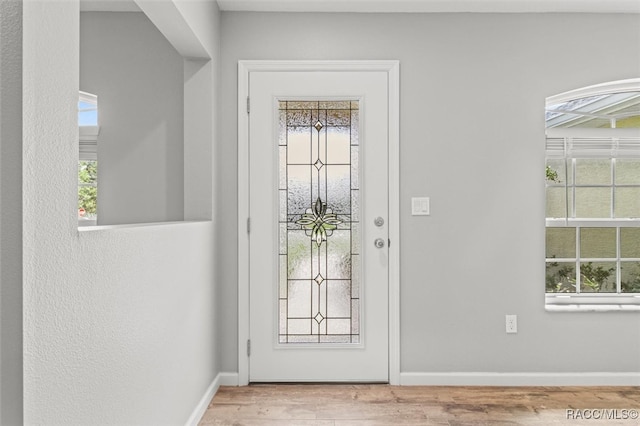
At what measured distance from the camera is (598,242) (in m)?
3.23

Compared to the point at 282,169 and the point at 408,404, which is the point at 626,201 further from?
the point at 282,169

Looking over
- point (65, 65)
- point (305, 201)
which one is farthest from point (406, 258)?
point (65, 65)

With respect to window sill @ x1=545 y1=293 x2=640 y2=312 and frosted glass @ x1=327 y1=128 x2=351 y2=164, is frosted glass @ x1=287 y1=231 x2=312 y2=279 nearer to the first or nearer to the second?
frosted glass @ x1=327 y1=128 x2=351 y2=164

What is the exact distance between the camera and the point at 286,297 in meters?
2.98

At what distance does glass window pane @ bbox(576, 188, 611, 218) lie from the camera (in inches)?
127

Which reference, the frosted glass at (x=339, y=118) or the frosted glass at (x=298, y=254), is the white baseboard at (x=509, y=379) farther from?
the frosted glass at (x=339, y=118)

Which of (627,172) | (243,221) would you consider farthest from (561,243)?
(243,221)

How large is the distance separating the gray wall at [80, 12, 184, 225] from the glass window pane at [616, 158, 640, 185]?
3.04 metres

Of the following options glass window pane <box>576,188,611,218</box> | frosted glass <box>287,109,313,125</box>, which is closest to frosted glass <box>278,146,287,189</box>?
frosted glass <box>287,109,313,125</box>

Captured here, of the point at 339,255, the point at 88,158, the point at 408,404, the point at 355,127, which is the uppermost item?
the point at 355,127

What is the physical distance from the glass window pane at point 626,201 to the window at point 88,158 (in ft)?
11.9

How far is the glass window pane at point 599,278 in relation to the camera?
3244 millimetres

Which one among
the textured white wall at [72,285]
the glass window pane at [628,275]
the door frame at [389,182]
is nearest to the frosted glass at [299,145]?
the door frame at [389,182]

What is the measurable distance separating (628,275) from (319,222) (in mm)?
2265
